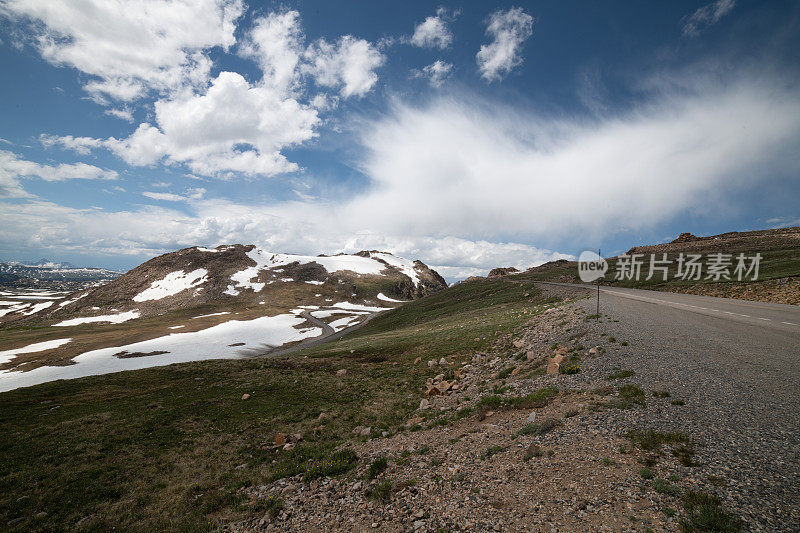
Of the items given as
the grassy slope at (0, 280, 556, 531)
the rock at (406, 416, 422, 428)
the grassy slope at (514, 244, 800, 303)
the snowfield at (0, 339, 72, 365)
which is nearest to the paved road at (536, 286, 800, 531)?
the rock at (406, 416, 422, 428)

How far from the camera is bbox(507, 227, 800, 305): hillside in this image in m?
42.8

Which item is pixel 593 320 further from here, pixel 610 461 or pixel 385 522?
pixel 385 522

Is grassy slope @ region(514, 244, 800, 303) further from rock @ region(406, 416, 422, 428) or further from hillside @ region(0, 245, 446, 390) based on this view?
hillside @ region(0, 245, 446, 390)

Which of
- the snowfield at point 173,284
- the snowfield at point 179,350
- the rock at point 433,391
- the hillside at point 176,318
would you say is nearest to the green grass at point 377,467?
the rock at point 433,391

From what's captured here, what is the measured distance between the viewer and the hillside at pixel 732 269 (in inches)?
1687

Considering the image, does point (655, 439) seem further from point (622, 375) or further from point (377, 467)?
point (377, 467)

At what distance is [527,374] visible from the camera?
65.7 ft

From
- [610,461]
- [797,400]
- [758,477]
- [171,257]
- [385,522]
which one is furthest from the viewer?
[171,257]

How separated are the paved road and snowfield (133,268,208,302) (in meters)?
193

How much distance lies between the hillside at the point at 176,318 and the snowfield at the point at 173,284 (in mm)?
525

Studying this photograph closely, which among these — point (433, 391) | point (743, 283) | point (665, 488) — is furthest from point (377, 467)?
point (743, 283)

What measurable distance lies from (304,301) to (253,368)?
131 m

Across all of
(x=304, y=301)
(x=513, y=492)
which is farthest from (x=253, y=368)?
(x=304, y=301)

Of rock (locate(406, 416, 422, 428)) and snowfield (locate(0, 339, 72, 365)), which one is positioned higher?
rock (locate(406, 416, 422, 428))
